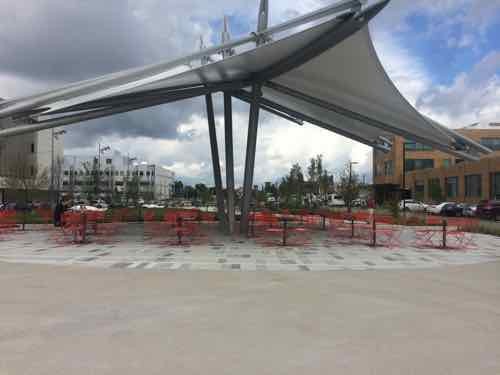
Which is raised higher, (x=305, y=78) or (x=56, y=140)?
(x=56, y=140)

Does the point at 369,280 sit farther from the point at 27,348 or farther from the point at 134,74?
the point at 134,74

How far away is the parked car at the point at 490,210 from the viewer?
31469 millimetres

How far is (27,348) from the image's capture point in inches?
171

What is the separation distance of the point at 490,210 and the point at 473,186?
2085 cm

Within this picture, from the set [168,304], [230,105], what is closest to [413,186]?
[230,105]

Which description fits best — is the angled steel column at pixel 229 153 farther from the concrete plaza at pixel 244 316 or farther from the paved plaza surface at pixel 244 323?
the paved plaza surface at pixel 244 323

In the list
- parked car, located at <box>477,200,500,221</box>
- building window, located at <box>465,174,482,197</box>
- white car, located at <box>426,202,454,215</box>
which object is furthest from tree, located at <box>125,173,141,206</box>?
building window, located at <box>465,174,482,197</box>

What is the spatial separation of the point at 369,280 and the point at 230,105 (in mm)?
11072

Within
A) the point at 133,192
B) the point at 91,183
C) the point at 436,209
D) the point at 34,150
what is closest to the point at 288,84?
the point at 133,192

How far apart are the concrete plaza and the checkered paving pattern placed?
0.09 meters

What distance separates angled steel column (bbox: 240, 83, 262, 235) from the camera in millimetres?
16125

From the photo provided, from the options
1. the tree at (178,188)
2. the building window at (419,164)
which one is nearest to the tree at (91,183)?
the building window at (419,164)

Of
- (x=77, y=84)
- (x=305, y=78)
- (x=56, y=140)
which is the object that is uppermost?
(x=56, y=140)

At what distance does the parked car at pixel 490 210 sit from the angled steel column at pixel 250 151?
74.6 feet
